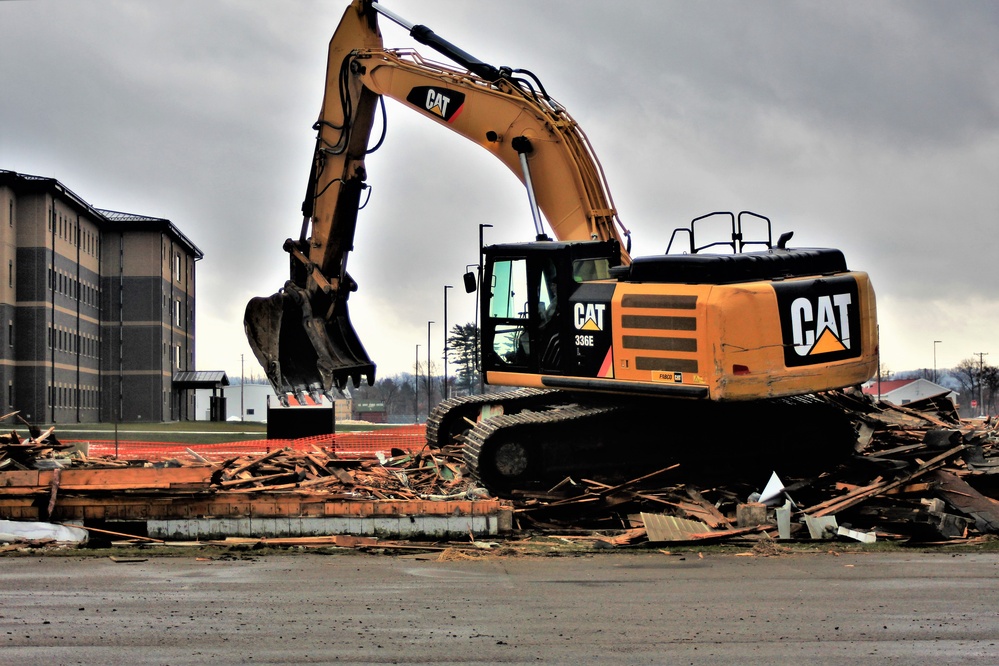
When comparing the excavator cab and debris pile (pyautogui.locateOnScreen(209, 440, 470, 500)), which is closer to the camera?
debris pile (pyautogui.locateOnScreen(209, 440, 470, 500))

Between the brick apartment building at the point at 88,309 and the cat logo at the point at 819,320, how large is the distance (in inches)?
2189

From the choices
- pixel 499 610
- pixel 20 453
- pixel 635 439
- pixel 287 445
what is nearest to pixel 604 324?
pixel 635 439

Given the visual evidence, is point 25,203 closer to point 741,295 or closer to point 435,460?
point 435,460

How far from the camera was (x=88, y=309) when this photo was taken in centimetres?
8262

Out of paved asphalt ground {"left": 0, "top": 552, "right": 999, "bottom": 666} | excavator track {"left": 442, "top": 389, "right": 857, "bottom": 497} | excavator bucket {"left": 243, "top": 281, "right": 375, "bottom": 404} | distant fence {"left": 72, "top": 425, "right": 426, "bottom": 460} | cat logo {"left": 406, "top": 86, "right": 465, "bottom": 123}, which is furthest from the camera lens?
distant fence {"left": 72, "top": 425, "right": 426, "bottom": 460}

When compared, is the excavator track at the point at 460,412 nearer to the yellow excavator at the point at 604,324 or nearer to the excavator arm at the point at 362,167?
the yellow excavator at the point at 604,324

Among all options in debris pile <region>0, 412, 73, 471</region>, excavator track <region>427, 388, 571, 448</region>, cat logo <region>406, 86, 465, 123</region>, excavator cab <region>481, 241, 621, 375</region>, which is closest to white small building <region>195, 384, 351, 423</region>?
excavator track <region>427, 388, 571, 448</region>

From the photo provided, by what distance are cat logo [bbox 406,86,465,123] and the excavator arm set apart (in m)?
0.02

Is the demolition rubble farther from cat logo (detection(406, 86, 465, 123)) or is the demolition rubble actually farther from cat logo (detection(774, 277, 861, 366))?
cat logo (detection(406, 86, 465, 123))

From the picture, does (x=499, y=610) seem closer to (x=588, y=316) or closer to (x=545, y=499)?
(x=545, y=499)

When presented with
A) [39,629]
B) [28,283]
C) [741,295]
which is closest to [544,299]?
[741,295]

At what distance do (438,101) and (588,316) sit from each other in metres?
5.27

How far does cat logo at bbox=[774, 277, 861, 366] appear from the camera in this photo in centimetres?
1473

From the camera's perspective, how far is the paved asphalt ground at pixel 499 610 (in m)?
7.84
